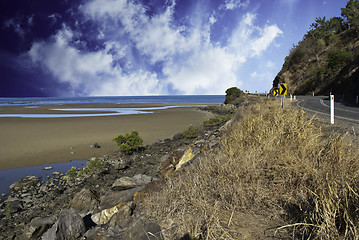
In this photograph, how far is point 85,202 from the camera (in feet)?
21.3

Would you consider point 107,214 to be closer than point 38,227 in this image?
Yes

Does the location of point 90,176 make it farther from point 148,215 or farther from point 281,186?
point 281,186

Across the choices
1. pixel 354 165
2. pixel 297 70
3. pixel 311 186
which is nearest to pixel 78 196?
pixel 311 186

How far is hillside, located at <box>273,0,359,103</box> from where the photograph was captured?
138 feet

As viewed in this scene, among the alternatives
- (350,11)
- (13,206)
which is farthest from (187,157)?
(350,11)

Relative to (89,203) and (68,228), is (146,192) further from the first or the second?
(89,203)

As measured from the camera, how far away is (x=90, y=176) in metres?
Answer: 9.27

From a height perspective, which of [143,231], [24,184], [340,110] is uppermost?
[340,110]

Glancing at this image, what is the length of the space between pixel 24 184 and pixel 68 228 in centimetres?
542

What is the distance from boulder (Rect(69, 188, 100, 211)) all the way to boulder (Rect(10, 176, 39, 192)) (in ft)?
10.1

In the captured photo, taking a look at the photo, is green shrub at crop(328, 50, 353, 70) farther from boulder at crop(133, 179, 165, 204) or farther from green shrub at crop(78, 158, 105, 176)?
boulder at crop(133, 179, 165, 204)

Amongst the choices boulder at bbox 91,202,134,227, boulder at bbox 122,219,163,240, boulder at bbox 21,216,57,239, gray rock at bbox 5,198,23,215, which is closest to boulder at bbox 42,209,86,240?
boulder at bbox 91,202,134,227

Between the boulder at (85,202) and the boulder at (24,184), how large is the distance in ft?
10.1

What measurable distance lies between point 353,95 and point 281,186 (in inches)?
1059
